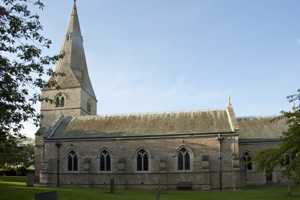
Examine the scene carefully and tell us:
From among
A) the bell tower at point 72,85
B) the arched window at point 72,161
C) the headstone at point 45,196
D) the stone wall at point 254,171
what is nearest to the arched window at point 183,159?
the stone wall at point 254,171

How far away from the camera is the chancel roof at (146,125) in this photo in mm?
36625

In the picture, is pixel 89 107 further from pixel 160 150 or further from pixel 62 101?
pixel 160 150

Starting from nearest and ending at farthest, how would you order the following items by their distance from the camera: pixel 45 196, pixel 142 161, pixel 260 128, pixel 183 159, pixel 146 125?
pixel 45 196
pixel 183 159
pixel 142 161
pixel 146 125
pixel 260 128

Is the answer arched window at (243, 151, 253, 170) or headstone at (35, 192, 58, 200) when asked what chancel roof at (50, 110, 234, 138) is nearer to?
arched window at (243, 151, 253, 170)

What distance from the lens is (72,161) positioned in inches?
1516

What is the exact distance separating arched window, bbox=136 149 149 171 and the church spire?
1915 cm

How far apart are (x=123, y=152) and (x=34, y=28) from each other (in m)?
25.7

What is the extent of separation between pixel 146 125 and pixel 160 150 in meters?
3.73

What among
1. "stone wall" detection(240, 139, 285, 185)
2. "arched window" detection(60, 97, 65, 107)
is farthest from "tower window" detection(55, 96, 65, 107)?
"stone wall" detection(240, 139, 285, 185)

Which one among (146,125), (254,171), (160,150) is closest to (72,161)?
(146,125)

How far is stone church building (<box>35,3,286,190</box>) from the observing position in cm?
3494

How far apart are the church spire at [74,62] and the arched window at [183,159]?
22.0 meters

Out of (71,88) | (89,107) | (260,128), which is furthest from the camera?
(89,107)

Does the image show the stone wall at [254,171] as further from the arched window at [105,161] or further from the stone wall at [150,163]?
the arched window at [105,161]
